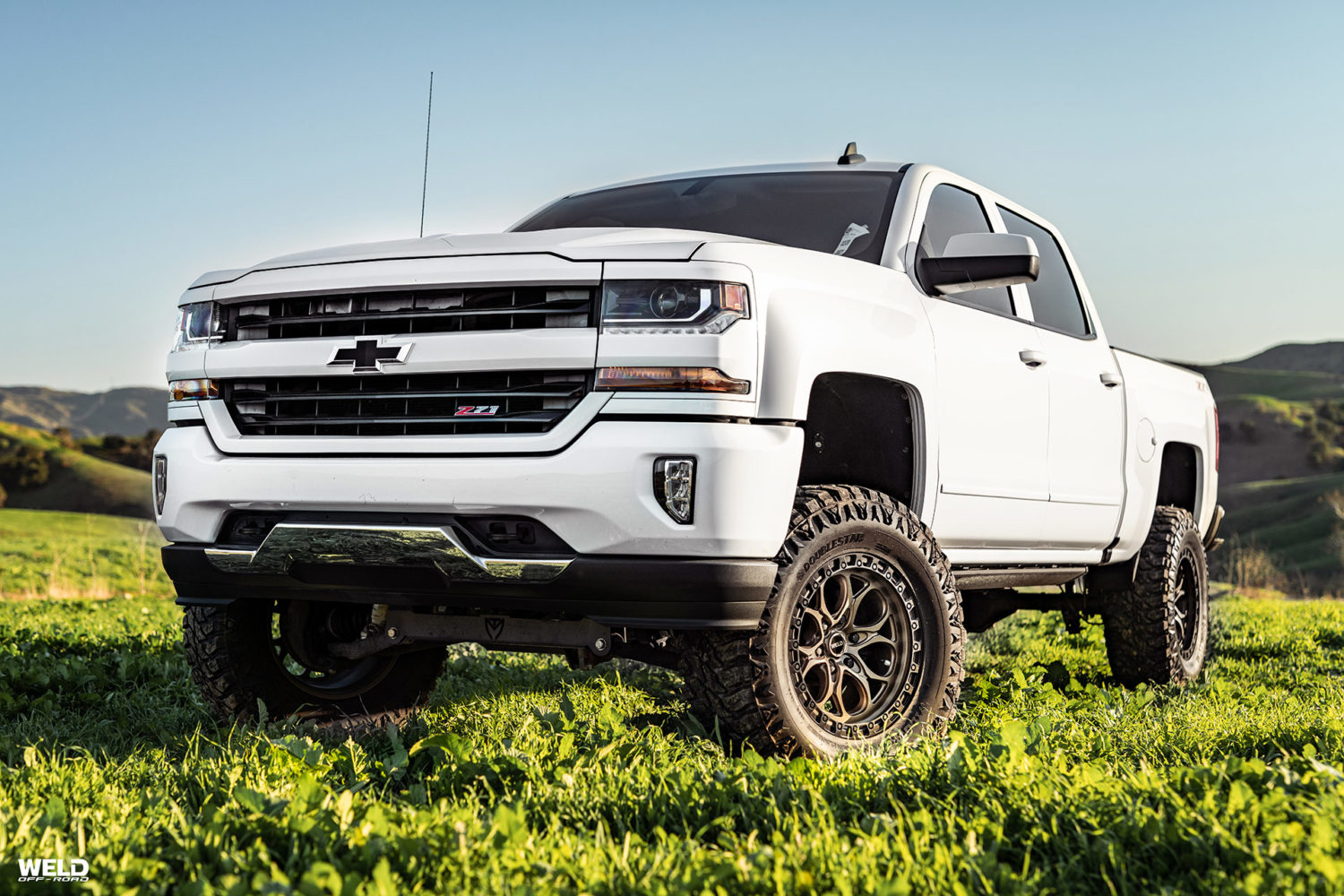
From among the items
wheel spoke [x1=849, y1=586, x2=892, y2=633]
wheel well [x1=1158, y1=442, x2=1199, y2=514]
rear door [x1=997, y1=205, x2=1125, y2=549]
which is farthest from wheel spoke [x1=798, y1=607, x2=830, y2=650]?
wheel well [x1=1158, y1=442, x2=1199, y2=514]

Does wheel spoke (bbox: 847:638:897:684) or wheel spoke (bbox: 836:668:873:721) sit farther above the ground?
wheel spoke (bbox: 847:638:897:684)

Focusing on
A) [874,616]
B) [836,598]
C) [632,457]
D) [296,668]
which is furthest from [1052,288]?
[296,668]

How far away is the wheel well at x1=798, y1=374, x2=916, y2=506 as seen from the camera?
4270 mm

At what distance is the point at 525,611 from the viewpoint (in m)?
3.59

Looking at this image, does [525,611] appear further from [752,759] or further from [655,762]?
[752,759]

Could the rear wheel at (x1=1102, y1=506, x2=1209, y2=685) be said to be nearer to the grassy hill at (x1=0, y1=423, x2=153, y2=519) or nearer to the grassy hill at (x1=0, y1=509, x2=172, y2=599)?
the grassy hill at (x1=0, y1=509, x2=172, y2=599)

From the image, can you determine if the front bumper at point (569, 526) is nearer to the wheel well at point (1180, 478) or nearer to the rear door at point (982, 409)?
the rear door at point (982, 409)

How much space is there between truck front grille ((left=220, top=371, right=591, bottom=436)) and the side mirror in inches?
66.1

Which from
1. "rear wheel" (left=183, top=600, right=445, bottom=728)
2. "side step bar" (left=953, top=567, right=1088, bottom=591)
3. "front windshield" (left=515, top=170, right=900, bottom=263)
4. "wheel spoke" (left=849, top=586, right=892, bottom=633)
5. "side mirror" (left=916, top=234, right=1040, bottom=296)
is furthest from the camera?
"side step bar" (left=953, top=567, right=1088, bottom=591)

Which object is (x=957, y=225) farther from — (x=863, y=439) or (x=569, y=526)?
(x=569, y=526)

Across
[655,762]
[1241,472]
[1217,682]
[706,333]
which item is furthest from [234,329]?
[1241,472]

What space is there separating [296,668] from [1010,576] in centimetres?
293

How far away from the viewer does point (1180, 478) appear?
274 inches

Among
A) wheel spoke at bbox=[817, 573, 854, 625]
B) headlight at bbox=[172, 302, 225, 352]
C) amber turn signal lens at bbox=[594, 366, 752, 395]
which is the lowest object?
wheel spoke at bbox=[817, 573, 854, 625]
